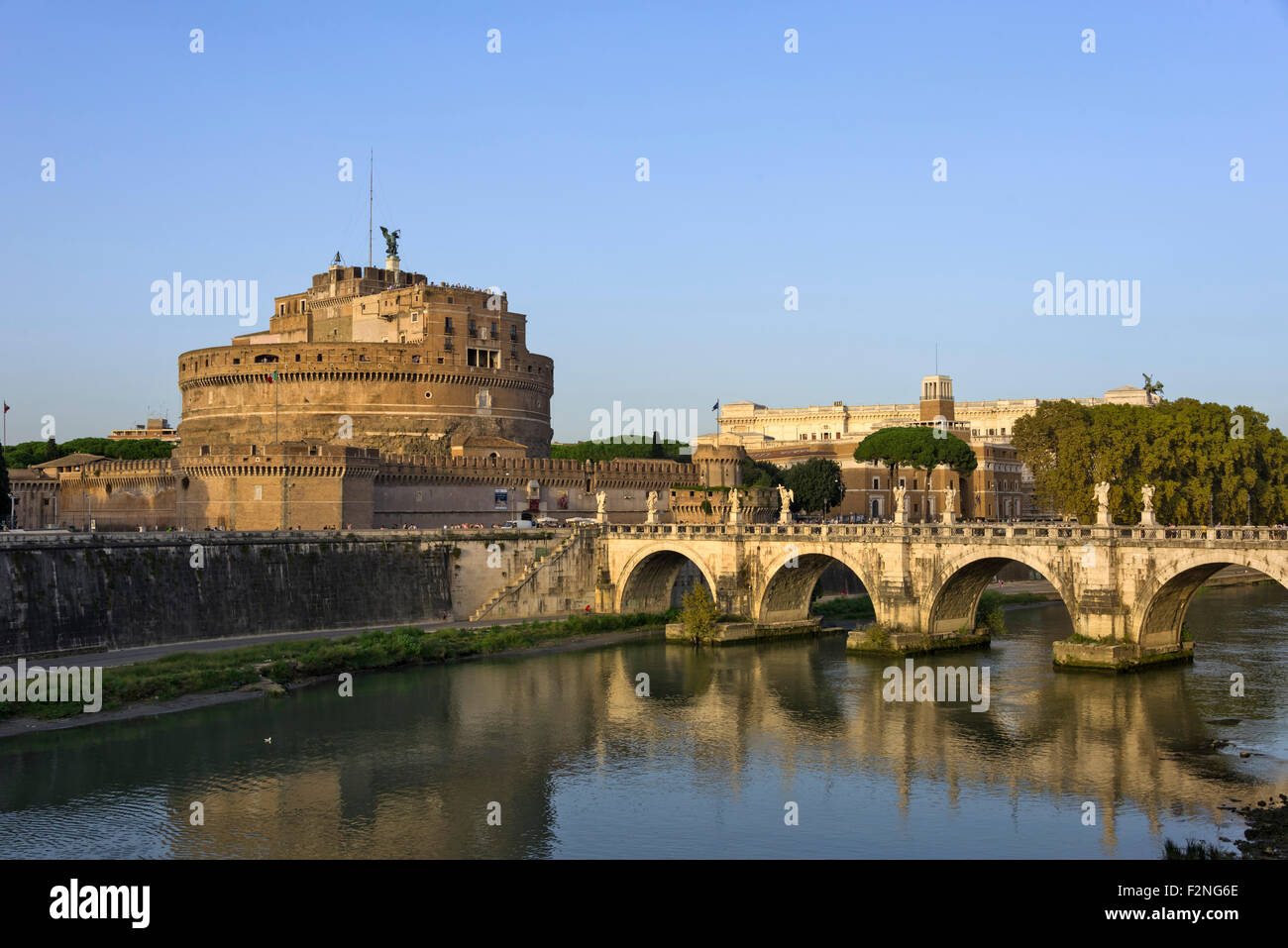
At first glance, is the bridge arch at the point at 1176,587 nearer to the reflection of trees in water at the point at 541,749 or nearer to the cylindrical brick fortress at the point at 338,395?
the reflection of trees in water at the point at 541,749

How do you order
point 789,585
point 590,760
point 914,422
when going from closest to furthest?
point 590,760, point 789,585, point 914,422

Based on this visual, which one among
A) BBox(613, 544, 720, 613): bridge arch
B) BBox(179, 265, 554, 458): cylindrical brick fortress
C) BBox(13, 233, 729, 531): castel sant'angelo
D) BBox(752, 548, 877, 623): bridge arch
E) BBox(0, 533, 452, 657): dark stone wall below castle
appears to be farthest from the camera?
BBox(179, 265, 554, 458): cylindrical brick fortress

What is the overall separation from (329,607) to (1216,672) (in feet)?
111

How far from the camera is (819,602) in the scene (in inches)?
2616

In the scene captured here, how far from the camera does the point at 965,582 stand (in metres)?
49.7

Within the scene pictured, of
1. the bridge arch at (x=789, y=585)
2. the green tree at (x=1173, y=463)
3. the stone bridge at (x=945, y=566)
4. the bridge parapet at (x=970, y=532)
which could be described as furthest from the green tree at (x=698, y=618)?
the green tree at (x=1173, y=463)

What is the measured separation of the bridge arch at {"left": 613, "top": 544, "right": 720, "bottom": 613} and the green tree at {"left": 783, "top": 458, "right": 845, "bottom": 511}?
85.2 ft

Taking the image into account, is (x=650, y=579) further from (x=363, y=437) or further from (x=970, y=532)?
(x=363, y=437)

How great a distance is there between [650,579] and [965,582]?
17.9 m

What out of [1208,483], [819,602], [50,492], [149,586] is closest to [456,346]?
[50,492]

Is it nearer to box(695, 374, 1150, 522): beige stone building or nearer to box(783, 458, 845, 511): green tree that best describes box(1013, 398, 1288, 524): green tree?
box(695, 374, 1150, 522): beige stone building

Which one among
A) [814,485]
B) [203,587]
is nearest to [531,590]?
[203,587]

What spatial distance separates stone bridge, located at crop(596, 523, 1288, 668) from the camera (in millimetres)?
41594

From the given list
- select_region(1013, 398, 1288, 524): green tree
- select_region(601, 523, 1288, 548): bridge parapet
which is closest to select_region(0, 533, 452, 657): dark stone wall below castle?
select_region(601, 523, 1288, 548): bridge parapet
